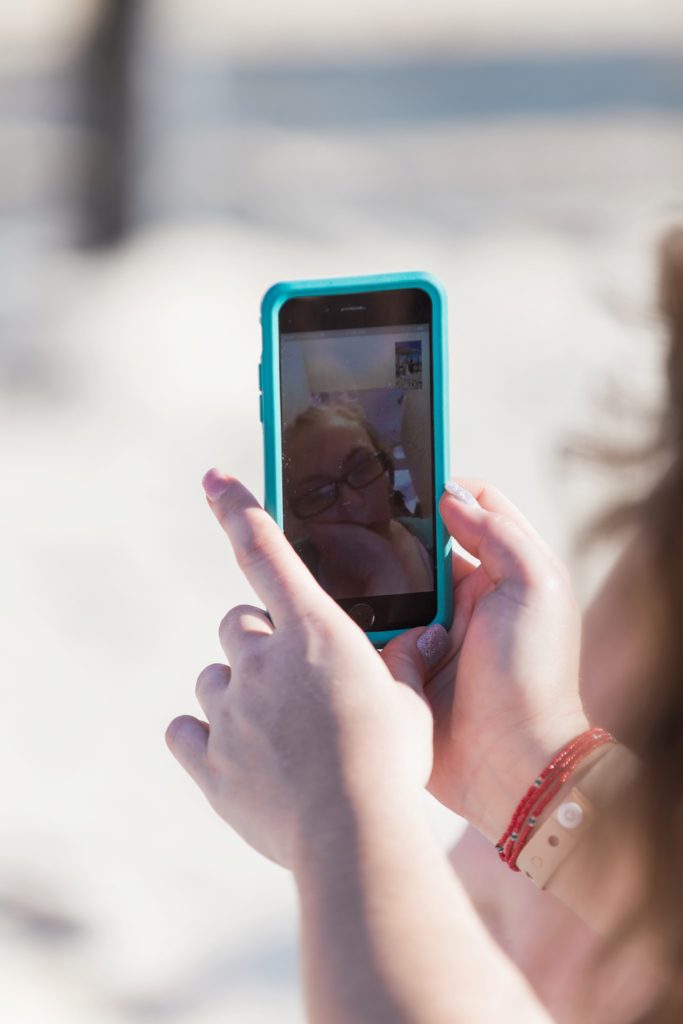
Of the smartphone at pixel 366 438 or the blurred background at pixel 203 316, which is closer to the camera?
the smartphone at pixel 366 438

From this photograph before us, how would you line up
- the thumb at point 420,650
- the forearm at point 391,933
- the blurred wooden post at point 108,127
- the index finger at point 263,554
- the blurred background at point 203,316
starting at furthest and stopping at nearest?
the blurred wooden post at point 108,127, the blurred background at point 203,316, the thumb at point 420,650, the index finger at point 263,554, the forearm at point 391,933

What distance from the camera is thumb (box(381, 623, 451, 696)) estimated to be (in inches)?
33.7

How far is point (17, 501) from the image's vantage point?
5.64 ft

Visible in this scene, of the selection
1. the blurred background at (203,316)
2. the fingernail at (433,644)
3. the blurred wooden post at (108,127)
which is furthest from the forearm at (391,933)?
the blurred wooden post at (108,127)

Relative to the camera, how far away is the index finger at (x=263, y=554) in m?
0.73

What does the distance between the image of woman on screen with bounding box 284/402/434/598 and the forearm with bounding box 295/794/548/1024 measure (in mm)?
324

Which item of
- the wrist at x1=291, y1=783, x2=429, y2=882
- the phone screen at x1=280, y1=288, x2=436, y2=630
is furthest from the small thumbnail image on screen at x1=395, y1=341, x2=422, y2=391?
the wrist at x1=291, y1=783, x2=429, y2=882

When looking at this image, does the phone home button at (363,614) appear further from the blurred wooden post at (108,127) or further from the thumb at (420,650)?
the blurred wooden post at (108,127)

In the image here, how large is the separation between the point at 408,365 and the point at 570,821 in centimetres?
39

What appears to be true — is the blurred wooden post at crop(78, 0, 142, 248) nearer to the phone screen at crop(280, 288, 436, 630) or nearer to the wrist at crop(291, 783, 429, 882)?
the phone screen at crop(280, 288, 436, 630)

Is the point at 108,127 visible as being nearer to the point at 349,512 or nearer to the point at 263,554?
the point at 349,512

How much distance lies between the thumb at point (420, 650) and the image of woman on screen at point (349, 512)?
0.05 metres

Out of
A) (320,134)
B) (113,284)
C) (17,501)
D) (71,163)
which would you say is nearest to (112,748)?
(17,501)

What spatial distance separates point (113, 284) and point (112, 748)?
104 cm
